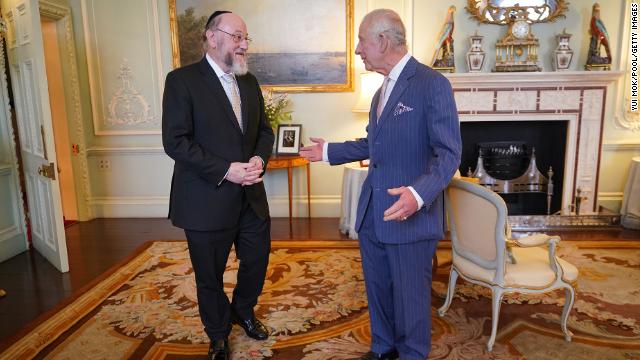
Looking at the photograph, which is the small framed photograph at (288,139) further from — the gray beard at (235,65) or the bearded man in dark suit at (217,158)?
the gray beard at (235,65)

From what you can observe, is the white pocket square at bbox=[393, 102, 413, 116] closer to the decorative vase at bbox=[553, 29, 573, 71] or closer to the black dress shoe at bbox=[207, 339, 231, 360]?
the black dress shoe at bbox=[207, 339, 231, 360]

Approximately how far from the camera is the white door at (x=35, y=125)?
11.0 ft

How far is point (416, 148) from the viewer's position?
1.86 metres

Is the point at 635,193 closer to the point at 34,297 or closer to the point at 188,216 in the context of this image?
the point at 188,216

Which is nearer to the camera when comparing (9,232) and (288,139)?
(9,232)

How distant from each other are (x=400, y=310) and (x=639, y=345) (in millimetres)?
1428

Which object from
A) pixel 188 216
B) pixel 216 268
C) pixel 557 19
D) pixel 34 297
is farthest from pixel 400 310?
pixel 557 19

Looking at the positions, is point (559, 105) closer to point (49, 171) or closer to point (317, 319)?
point (317, 319)

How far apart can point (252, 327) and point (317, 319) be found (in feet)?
1.37

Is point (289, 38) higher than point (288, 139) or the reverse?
higher

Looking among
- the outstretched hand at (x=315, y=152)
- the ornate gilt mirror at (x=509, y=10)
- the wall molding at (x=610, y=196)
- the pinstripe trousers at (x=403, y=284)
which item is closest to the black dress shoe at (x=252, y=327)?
the pinstripe trousers at (x=403, y=284)

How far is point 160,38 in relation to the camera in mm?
5098

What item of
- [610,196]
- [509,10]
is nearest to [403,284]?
[509,10]

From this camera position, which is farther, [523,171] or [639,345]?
[523,171]
